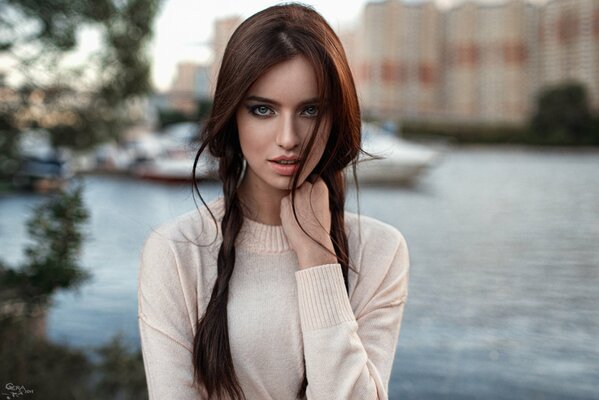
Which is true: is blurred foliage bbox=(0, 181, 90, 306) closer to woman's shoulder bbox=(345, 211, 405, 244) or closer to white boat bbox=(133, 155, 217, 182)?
woman's shoulder bbox=(345, 211, 405, 244)

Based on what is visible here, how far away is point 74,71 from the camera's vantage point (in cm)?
210

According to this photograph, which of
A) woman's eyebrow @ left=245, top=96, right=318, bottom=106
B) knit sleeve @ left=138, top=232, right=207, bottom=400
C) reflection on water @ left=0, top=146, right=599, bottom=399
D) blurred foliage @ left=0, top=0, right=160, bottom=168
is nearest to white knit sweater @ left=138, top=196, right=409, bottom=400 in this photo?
knit sleeve @ left=138, top=232, right=207, bottom=400

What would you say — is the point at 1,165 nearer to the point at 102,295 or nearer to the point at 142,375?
the point at 142,375

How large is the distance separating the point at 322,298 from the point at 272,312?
0.08 metres

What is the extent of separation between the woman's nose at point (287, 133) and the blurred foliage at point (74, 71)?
1381mm

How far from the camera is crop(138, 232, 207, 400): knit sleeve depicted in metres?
0.82

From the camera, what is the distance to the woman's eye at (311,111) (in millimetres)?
852

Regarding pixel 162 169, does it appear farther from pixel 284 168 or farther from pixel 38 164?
pixel 284 168

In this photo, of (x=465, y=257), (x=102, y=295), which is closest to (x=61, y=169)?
(x=102, y=295)

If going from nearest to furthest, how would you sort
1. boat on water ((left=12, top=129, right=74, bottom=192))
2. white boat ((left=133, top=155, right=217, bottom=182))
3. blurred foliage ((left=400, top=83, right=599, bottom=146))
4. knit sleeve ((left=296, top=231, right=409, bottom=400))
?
knit sleeve ((left=296, top=231, right=409, bottom=400)), boat on water ((left=12, top=129, right=74, bottom=192)), blurred foliage ((left=400, top=83, right=599, bottom=146)), white boat ((left=133, top=155, right=217, bottom=182))

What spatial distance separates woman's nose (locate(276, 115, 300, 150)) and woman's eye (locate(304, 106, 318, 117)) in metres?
0.03

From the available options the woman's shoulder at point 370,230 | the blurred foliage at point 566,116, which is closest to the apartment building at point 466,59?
the blurred foliage at point 566,116
